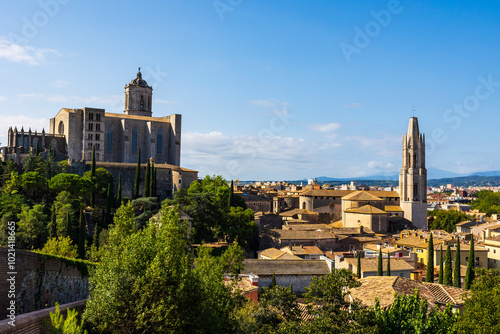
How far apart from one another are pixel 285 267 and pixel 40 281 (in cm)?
2007

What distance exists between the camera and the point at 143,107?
255 feet

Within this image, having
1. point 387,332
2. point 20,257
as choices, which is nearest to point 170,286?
point 20,257

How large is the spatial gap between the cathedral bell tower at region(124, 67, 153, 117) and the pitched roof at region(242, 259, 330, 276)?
48894mm

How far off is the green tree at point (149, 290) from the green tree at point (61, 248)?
1726 cm

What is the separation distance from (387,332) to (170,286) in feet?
23.5

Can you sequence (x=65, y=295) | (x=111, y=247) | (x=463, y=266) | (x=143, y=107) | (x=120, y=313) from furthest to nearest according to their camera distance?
(x=143, y=107) < (x=463, y=266) < (x=65, y=295) < (x=111, y=247) < (x=120, y=313)

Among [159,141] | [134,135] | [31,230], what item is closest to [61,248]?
[31,230]

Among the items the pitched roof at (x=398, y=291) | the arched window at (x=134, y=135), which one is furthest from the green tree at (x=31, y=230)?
the arched window at (x=134, y=135)

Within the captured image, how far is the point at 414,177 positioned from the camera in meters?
71.4

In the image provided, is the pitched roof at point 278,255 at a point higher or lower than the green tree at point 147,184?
lower

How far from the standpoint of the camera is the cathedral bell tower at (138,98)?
252 ft

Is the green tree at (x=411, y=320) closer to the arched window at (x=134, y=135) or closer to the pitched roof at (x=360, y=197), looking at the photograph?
the pitched roof at (x=360, y=197)

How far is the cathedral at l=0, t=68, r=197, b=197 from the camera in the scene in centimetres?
5528

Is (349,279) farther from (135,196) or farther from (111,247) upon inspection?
(135,196)
